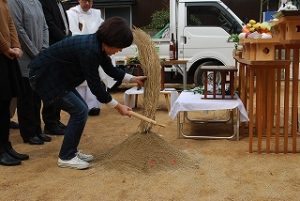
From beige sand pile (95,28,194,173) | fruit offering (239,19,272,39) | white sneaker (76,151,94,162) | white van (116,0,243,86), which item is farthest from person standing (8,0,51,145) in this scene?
white van (116,0,243,86)

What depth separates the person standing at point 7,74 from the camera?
11.8 feet

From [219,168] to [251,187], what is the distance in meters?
0.49

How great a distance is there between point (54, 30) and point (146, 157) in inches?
77.4

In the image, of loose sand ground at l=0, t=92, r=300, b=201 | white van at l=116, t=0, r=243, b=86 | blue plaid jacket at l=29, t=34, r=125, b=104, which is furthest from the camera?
white van at l=116, t=0, r=243, b=86

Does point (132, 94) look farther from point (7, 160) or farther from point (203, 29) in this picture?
point (7, 160)

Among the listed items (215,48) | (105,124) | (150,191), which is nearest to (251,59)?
(150,191)

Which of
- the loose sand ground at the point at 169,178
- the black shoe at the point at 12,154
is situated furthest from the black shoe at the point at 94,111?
the black shoe at the point at 12,154

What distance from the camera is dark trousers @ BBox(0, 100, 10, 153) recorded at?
368 centimetres

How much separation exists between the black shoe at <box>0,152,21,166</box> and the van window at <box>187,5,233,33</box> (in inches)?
228

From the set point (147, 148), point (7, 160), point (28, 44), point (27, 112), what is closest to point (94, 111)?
point (27, 112)

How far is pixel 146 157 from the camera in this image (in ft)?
11.9

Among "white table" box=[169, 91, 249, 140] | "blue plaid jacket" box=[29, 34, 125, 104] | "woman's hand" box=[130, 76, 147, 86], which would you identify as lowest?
"white table" box=[169, 91, 249, 140]

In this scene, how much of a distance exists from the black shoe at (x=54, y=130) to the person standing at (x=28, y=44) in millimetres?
329

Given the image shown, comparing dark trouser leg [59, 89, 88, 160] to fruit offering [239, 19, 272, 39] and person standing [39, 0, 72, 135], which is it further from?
fruit offering [239, 19, 272, 39]
